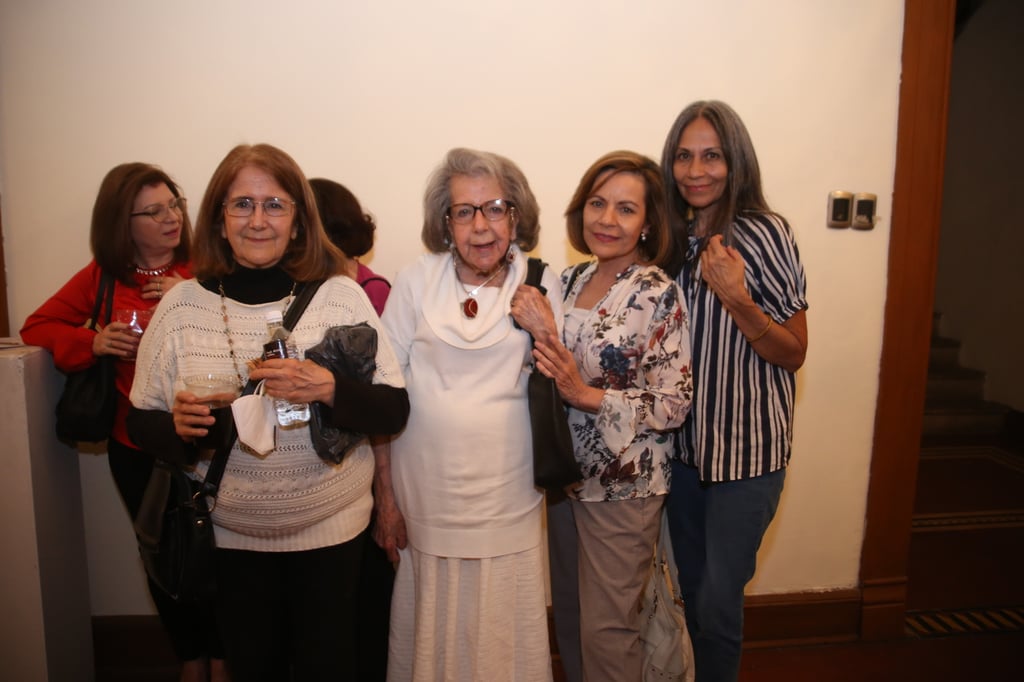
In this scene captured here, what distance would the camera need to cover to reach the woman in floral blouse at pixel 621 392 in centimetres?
168

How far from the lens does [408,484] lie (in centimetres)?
174

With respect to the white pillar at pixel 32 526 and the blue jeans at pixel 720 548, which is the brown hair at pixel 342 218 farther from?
the blue jeans at pixel 720 548

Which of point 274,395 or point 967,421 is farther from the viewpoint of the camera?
point 967,421

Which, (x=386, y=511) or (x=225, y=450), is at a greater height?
(x=225, y=450)

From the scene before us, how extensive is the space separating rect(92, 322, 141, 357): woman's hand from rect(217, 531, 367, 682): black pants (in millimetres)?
687

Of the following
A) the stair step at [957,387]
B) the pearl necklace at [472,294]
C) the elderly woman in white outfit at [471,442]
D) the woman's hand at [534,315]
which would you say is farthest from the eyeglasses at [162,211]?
the stair step at [957,387]

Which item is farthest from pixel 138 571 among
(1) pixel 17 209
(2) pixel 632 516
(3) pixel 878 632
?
(3) pixel 878 632

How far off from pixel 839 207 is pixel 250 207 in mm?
2211

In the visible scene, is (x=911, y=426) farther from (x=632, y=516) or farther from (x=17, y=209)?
(x=17, y=209)

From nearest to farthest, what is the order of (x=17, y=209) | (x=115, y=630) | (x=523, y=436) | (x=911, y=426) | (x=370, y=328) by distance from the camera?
1. (x=370, y=328)
2. (x=523, y=436)
3. (x=17, y=209)
4. (x=115, y=630)
5. (x=911, y=426)

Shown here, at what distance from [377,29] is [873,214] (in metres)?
2.09

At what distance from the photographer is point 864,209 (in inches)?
98.4

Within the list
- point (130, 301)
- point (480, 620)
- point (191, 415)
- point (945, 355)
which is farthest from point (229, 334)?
point (945, 355)

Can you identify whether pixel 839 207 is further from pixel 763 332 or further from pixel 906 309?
pixel 763 332
